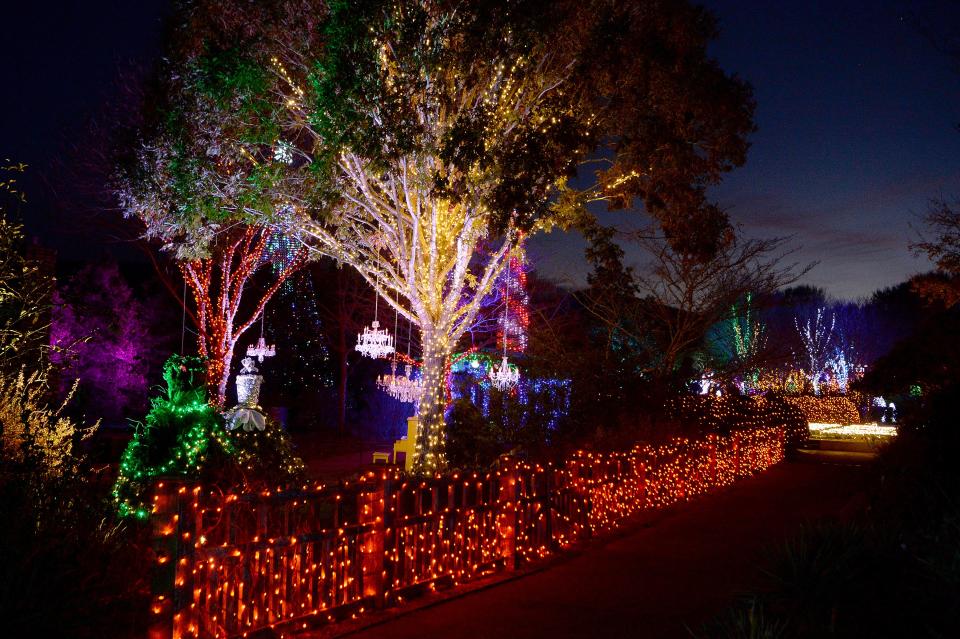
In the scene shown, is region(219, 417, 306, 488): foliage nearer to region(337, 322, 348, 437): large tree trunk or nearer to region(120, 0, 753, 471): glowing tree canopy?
region(120, 0, 753, 471): glowing tree canopy

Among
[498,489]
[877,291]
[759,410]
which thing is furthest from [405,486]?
[877,291]

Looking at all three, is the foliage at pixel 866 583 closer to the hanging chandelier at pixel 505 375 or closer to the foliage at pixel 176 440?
the foliage at pixel 176 440

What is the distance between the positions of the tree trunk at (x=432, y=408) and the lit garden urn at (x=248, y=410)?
2.83 meters

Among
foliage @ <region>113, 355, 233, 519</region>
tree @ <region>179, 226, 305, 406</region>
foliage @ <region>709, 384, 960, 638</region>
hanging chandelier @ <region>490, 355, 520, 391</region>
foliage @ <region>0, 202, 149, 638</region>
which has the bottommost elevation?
foliage @ <region>709, 384, 960, 638</region>

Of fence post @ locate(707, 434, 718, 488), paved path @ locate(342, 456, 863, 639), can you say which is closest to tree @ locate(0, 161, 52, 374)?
paved path @ locate(342, 456, 863, 639)

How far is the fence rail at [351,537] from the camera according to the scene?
582 centimetres

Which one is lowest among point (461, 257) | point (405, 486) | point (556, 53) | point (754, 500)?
point (754, 500)

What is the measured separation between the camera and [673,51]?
46.0 feet

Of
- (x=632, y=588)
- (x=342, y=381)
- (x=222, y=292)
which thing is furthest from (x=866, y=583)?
(x=342, y=381)

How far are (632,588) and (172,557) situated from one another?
4937 millimetres

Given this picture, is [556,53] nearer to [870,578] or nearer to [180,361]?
[180,361]

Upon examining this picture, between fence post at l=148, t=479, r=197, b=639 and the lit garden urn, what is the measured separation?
5.00m

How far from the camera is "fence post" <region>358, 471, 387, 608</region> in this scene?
7.55 m

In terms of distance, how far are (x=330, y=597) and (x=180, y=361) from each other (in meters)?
6.37
